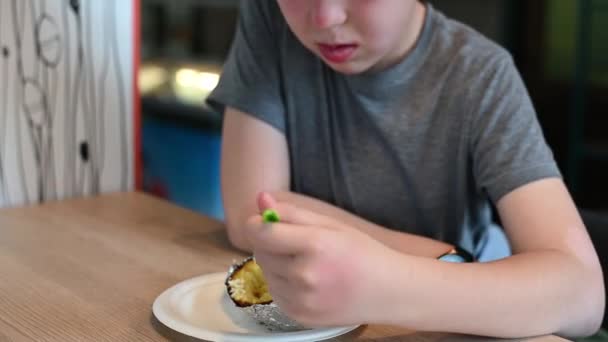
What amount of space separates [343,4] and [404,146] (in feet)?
0.86

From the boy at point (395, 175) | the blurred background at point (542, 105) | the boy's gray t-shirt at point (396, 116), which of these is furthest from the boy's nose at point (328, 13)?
the blurred background at point (542, 105)

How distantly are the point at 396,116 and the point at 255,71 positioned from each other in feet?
0.69

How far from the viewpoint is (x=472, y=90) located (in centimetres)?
91

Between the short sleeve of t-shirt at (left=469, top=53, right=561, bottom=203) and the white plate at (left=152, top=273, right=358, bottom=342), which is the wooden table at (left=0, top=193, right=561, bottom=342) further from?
the short sleeve of t-shirt at (left=469, top=53, right=561, bottom=203)

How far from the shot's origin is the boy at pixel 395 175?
0.56 metres

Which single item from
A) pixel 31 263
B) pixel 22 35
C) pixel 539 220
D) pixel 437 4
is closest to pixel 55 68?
pixel 22 35

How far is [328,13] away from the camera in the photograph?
0.76 m

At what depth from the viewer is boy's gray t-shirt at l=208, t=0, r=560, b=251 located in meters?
0.91

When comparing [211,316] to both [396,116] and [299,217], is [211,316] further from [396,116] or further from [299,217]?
[396,116]

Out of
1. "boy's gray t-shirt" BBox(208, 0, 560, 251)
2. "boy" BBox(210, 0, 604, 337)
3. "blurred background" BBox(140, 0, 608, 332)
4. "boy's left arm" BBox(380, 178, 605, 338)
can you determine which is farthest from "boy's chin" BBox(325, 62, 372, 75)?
"blurred background" BBox(140, 0, 608, 332)

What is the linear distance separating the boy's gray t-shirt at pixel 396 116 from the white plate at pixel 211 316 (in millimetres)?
286

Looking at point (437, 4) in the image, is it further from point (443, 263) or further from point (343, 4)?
point (443, 263)

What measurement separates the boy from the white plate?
0.08 meters

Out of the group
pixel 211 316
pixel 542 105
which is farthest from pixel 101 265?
pixel 542 105
